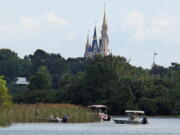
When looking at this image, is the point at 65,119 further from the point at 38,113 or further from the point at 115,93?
the point at 115,93

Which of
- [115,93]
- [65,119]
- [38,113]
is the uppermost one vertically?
[115,93]

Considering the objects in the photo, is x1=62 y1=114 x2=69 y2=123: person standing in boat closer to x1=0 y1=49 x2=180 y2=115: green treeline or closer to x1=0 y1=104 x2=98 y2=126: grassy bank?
x1=0 y1=104 x2=98 y2=126: grassy bank

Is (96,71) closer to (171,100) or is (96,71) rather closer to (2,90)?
(171,100)

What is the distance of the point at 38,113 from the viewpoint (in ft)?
295

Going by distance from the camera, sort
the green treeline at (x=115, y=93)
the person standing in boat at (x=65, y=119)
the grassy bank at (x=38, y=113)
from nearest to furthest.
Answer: the grassy bank at (x=38, y=113)
the person standing in boat at (x=65, y=119)
the green treeline at (x=115, y=93)

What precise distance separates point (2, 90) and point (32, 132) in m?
36.8

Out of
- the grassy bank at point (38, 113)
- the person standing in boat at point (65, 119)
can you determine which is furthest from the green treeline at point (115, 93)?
the person standing in boat at point (65, 119)

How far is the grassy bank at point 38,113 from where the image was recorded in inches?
3290

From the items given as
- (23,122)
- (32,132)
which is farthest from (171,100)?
(32,132)

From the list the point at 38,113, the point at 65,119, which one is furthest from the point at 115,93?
the point at 38,113

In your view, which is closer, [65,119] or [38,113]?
[38,113]

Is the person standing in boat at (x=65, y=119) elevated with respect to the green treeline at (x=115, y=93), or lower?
lower

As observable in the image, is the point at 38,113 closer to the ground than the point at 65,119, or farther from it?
farther from it

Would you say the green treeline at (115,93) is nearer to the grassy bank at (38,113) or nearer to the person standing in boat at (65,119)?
the grassy bank at (38,113)
